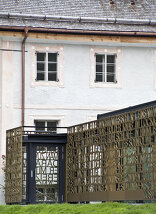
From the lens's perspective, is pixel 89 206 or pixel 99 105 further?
pixel 99 105

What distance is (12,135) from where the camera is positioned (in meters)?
24.3

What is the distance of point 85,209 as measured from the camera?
1585 cm

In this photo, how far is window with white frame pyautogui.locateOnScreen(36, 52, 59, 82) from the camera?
99.2 ft

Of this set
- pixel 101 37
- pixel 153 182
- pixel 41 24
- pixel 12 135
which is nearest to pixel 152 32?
pixel 101 37

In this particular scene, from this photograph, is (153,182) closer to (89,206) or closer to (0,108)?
(89,206)

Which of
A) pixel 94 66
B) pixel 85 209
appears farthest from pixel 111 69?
pixel 85 209

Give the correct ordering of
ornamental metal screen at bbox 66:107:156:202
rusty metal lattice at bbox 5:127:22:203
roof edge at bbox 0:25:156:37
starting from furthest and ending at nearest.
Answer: roof edge at bbox 0:25:156:37
rusty metal lattice at bbox 5:127:22:203
ornamental metal screen at bbox 66:107:156:202

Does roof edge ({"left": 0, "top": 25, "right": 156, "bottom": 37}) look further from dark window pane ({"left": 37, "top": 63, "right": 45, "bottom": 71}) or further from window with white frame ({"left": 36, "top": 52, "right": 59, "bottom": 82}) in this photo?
dark window pane ({"left": 37, "top": 63, "right": 45, "bottom": 71})

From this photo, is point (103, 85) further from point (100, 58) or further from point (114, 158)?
point (114, 158)

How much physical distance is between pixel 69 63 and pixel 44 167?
7044 mm

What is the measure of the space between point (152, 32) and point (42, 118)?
4938 mm

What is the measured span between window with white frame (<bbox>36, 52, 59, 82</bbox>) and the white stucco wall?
330mm

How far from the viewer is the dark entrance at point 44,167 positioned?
23.6 meters

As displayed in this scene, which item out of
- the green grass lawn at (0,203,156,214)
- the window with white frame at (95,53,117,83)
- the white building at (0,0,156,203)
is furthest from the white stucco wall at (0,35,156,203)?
the green grass lawn at (0,203,156,214)
